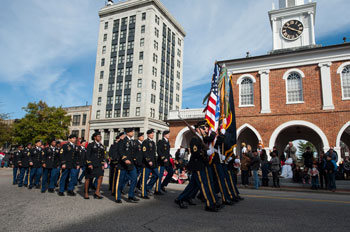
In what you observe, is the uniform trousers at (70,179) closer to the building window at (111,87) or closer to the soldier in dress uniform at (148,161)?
the soldier in dress uniform at (148,161)

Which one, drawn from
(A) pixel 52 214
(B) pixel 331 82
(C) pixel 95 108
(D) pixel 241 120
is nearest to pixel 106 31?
(C) pixel 95 108

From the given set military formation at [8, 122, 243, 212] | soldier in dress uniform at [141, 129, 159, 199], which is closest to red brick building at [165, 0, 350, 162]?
military formation at [8, 122, 243, 212]

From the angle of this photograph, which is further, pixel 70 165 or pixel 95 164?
pixel 70 165

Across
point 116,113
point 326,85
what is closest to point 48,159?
point 326,85

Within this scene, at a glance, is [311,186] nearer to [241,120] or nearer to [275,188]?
[275,188]

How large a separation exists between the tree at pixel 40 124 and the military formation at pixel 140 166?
30711 millimetres

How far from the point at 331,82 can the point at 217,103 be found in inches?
546

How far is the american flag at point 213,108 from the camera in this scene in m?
8.43

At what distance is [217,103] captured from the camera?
32.0 ft

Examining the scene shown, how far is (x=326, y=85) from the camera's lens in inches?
747

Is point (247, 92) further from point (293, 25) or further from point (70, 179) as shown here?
point (70, 179)

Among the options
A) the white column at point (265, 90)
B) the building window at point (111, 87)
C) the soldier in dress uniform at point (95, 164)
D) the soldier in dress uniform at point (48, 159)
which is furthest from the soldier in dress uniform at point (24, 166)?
the building window at point (111, 87)

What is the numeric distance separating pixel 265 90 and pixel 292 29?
7161 millimetres

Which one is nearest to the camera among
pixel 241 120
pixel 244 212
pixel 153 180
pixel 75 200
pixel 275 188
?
pixel 244 212
